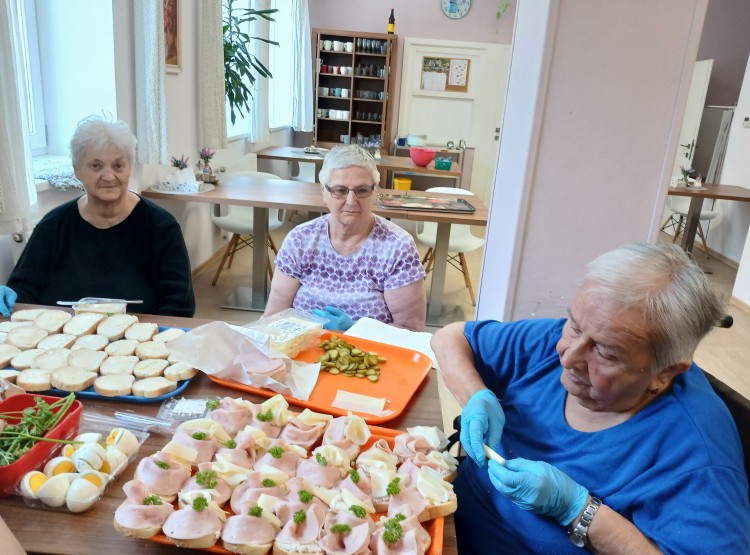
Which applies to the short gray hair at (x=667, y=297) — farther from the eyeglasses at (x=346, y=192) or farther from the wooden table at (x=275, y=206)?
the wooden table at (x=275, y=206)

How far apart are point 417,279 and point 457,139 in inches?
236

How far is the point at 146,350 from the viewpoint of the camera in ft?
4.29

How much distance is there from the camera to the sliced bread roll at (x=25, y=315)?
4.78 ft

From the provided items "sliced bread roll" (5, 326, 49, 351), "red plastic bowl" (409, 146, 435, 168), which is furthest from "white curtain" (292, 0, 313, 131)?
"sliced bread roll" (5, 326, 49, 351)

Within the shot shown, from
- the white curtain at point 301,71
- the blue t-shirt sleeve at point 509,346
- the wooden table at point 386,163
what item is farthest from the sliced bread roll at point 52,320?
the white curtain at point 301,71

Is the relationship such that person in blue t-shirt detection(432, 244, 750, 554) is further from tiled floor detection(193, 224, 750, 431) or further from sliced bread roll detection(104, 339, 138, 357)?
tiled floor detection(193, 224, 750, 431)

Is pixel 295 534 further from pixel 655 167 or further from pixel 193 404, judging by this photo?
pixel 655 167

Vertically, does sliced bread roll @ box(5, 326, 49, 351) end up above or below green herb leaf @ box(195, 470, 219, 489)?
above

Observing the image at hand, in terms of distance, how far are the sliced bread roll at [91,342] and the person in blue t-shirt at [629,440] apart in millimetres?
872

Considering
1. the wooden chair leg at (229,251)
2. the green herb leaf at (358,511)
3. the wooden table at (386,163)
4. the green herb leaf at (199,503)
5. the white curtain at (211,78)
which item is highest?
the white curtain at (211,78)

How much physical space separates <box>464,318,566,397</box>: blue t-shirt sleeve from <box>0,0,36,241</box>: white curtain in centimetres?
180

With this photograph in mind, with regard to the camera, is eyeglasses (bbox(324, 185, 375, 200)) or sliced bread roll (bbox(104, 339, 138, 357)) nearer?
sliced bread roll (bbox(104, 339, 138, 357))

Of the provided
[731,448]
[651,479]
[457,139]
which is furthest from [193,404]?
[457,139]

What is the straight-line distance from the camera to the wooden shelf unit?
7.21m
